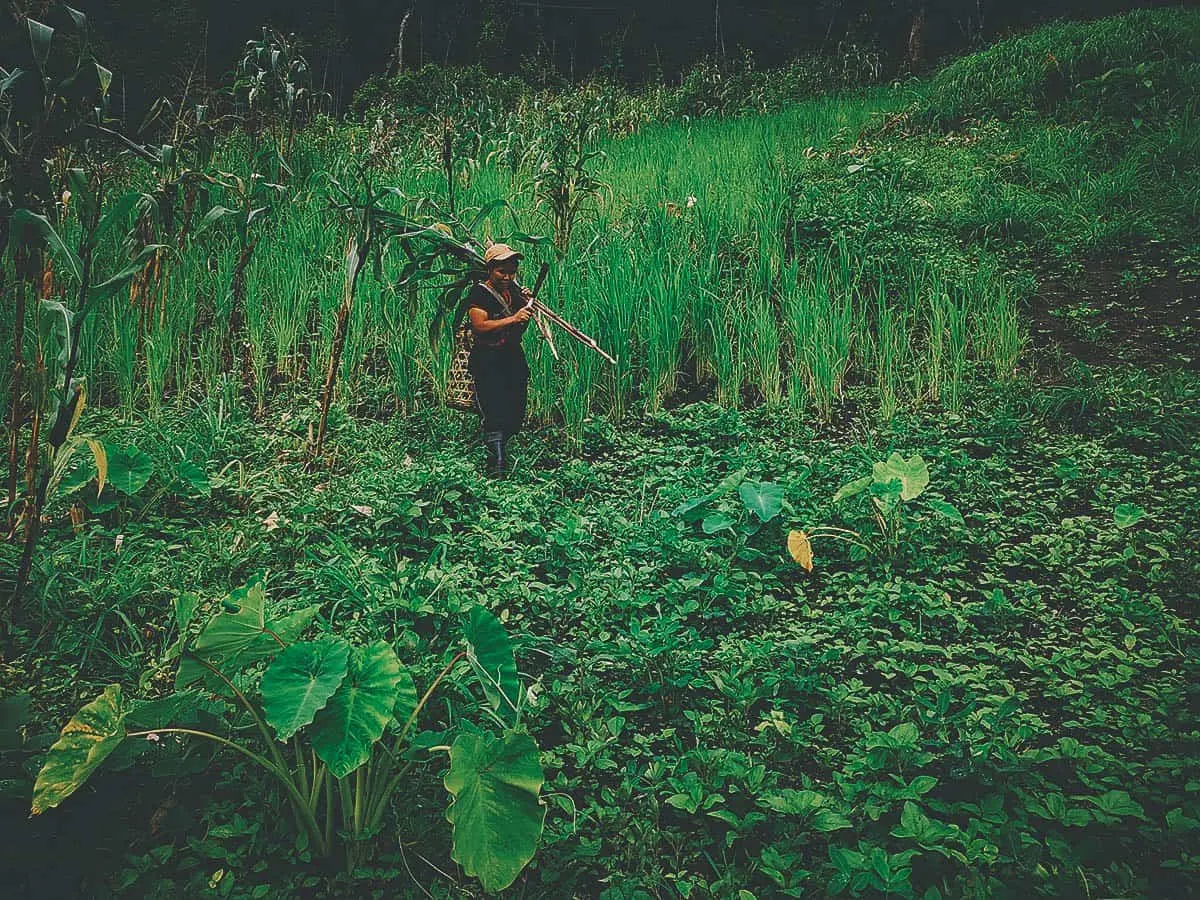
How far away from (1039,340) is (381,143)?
5.52 metres

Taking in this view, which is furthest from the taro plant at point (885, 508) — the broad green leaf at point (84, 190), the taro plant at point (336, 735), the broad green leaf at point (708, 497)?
the broad green leaf at point (84, 190)

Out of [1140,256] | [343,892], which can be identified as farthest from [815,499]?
[1140,256]

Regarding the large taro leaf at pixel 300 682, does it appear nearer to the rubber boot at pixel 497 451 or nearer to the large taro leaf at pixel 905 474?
the rubber boot at pixel 497 451

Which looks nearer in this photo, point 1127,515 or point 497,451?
point 1127,515

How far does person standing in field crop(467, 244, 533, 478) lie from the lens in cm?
275

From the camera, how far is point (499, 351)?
2811mm

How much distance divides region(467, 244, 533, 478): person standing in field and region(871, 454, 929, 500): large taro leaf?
4.24 feet

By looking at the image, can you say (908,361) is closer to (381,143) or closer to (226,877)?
(226,877)

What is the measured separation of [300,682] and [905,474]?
1.89m

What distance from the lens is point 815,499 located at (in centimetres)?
265

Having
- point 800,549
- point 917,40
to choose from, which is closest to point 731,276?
point 800,549

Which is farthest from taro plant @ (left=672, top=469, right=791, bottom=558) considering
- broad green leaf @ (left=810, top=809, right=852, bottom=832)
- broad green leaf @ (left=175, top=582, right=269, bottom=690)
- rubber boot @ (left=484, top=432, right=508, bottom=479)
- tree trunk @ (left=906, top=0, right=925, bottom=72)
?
tree trunk @ (left=906, top=0, right=925, bottom=72)

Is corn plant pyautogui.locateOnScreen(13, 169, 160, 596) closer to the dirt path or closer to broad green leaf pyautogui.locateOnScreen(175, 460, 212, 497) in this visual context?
broad green leaf pyautogui.locateOnScreen(175, 460, 212, 497)

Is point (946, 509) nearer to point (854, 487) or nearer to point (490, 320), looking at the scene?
point (854, 487)
